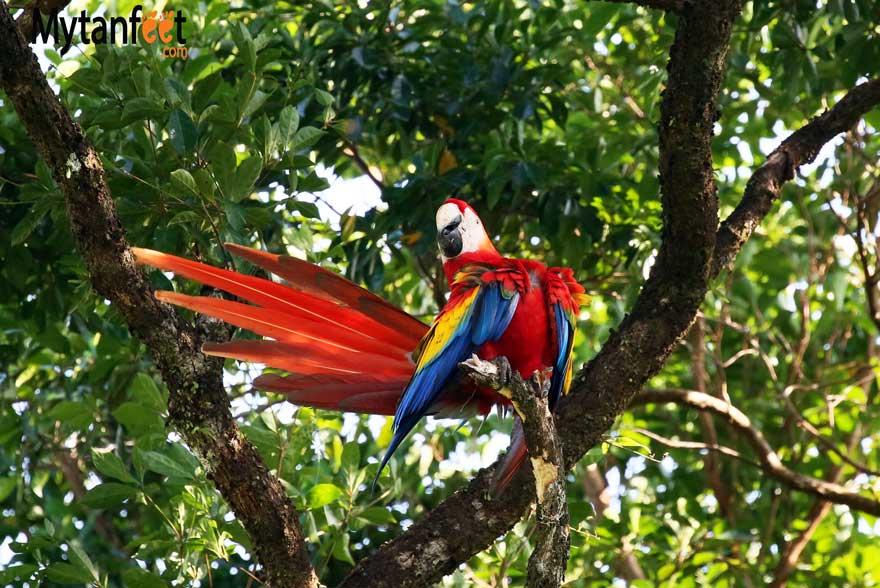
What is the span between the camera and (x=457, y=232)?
269 cm

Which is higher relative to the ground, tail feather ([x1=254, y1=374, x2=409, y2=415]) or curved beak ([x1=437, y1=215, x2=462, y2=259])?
curved beak ([x1=437, y1=215, x2=462, y2=259])

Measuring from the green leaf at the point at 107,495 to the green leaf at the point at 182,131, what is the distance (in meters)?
0.92

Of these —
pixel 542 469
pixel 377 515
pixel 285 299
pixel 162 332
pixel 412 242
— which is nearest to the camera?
pixel 542 469

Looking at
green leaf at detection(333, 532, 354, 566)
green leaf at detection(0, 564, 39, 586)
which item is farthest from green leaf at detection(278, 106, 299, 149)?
green leaf at detection(0, 564, 39, 586)

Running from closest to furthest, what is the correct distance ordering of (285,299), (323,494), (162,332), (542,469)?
1. (542,469)
2. (162,332)
3. (285,299)
4. (323,494)

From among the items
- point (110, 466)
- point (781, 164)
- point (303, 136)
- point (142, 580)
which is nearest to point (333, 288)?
point (303, 136)

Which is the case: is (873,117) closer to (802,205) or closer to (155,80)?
(802,205)

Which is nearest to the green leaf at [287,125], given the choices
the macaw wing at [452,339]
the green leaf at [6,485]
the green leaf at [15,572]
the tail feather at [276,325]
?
the tail feather at [276,325]

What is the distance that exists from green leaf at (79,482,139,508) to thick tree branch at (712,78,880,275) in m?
1.73

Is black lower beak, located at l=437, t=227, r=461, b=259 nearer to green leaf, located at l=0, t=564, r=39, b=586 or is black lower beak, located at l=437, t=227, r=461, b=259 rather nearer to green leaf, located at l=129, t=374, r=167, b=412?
green leaf, located at l=129, t=374, r=167, b=412

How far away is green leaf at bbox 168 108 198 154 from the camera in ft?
8.55

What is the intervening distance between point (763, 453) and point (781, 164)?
1233 millimetres

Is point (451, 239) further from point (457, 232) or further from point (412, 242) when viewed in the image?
point (412, 242)

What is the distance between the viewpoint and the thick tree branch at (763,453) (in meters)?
3.57
